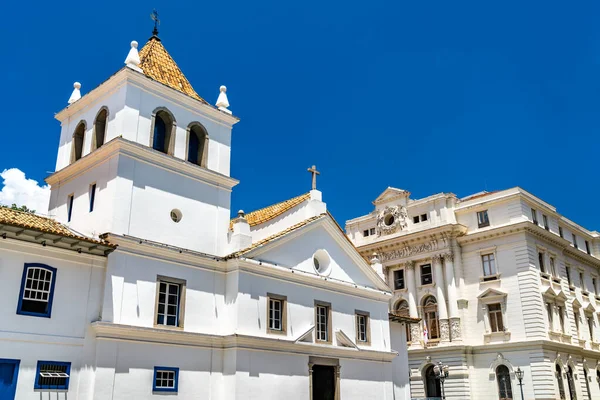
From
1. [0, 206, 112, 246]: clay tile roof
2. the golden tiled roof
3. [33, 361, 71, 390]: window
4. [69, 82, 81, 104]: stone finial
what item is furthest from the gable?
[69, 82, 81, 104]: stone finial

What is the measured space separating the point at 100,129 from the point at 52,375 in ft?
34.7

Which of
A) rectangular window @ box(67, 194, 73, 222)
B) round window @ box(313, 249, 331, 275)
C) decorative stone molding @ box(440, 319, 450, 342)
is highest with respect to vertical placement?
rectangular window @ box(67, 194, 73, 222)

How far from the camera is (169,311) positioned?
72.0 feet

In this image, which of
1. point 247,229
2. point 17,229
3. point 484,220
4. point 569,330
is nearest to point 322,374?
point 247,229

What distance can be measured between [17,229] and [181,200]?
715cm

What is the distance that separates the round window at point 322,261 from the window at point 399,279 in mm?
24103

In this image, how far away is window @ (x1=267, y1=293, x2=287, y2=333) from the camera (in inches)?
956

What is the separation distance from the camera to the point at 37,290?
18.8 metres

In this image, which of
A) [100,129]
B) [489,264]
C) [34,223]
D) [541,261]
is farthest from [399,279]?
[34,223]

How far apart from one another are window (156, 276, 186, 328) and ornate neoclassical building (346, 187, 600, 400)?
25990mm

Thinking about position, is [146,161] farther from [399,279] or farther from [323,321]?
[399,279]

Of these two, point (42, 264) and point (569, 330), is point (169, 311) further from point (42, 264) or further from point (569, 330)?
point (569, 330)

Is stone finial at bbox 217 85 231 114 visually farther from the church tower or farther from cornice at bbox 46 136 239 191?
cornice at bbox 46 136 239 191

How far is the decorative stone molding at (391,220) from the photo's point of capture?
50.6 m
